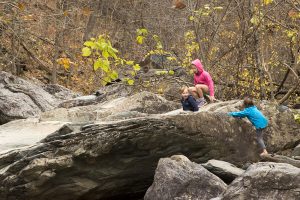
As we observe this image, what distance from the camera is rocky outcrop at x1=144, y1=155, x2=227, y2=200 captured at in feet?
24.4

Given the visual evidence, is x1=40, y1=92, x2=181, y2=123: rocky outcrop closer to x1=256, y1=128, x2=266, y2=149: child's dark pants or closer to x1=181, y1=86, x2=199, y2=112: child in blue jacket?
x1=181, y1=86, x2=199, y2=112: child in blue jacket

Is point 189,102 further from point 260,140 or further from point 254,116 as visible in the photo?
point 260,140

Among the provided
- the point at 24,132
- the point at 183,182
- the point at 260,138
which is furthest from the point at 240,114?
the point at 24,132

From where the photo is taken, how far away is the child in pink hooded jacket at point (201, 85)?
11688mm

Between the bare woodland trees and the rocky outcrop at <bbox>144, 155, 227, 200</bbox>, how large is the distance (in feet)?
11.5

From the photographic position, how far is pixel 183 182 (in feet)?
24.7

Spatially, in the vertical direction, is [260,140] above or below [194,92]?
below

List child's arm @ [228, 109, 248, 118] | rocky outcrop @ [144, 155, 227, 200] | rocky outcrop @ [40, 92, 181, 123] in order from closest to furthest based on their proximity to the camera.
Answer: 1. rocky outcrop @ [144, 155, 227, 200]
2. child's arm @ [228, 109, 248, 118]
3. rocky outcrop @ [40, 92, 181, 123]

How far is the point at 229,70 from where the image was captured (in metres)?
17.3

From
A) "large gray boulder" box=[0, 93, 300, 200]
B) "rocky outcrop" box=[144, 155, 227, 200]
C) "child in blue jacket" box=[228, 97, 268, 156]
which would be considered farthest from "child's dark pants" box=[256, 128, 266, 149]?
"rocky outcrop" box=[144, 155, 227, 200]

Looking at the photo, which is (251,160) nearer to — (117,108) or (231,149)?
(231,149)

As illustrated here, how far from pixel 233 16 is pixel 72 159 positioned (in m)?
12.4

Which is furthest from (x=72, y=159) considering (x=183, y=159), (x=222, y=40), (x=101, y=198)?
(x=222, y=40)

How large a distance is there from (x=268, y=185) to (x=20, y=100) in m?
9.85
